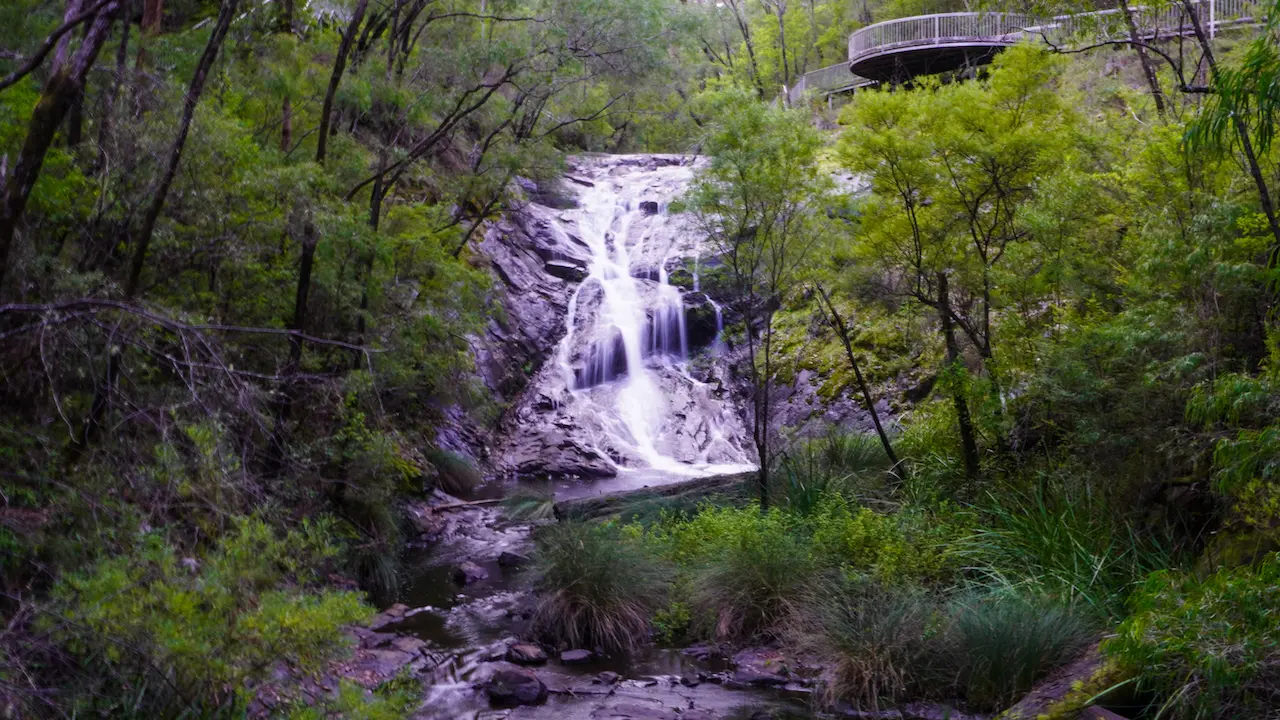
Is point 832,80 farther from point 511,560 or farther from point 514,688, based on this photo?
point 514,688

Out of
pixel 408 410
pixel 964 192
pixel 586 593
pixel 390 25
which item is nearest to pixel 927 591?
pixel 586 593

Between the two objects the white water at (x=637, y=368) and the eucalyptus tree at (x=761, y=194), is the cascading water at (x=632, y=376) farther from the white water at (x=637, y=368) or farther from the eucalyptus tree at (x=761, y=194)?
the eucalyptus tree at (x=761, y=194)

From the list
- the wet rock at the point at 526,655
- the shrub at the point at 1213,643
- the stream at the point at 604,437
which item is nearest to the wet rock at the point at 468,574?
the stream at the point at 604,437

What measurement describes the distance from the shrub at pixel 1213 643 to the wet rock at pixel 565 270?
20.5 meters

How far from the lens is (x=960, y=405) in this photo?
10.7 meters

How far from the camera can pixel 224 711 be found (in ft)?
18.2

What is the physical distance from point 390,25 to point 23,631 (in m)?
12.2

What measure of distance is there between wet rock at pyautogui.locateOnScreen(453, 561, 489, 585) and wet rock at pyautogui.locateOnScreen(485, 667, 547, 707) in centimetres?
372

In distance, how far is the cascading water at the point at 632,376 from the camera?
21.1 m

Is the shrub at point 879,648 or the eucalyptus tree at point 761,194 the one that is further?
the eucalyptus tree at point 761,194

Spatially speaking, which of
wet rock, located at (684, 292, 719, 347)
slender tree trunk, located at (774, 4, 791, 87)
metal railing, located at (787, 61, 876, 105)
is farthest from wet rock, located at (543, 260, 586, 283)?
slender tree trunk, located at (774, 4, 791, 87)

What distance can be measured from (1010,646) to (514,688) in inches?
165

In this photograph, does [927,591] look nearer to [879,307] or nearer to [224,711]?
[879,307]

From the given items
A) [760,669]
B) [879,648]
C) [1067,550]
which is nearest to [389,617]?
[760,669]
